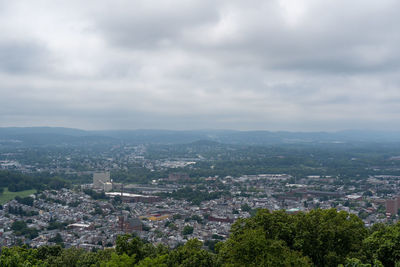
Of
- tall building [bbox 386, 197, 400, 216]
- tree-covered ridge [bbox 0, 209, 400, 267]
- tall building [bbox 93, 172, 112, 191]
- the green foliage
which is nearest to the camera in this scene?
tree-covered ridge [bbox 0, 209, 400, 267]

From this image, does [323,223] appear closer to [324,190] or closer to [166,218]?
[166,218]

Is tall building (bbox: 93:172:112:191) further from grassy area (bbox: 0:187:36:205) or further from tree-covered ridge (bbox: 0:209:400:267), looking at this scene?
tree-covered ridge (bbox: 0:209:400:267)

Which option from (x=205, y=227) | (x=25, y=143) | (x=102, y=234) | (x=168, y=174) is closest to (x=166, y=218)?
(x=205, y=227)

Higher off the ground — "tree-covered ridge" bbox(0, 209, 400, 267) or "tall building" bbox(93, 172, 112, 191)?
"tree-covered ridge" bbox(0, 209, 400, 267)

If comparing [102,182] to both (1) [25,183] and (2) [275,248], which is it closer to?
(1) [25,183]

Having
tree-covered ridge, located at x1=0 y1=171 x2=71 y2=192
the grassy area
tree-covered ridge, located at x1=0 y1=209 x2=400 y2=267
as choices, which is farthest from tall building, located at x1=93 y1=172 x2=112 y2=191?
tree-covered ridge, located at x1=0 y1=209 x2=400 y2=267

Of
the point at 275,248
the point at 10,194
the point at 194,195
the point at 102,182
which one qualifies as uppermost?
the point at 275,248

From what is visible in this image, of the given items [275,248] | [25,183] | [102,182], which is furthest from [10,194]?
[275,248]

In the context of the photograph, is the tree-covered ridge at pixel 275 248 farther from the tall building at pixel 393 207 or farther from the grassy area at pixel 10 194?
the grassy area at pixel 10 194

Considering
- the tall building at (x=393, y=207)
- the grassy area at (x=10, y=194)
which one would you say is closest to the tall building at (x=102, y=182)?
the grassy area at (x=10, y=194)
